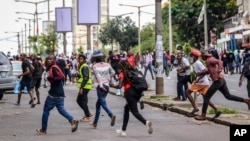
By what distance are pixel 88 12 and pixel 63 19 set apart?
11.3 metres

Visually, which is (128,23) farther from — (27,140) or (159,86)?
(27,140)

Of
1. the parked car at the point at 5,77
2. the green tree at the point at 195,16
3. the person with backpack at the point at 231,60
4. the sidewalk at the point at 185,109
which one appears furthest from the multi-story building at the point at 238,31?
the sidewalk at the point at 185,109

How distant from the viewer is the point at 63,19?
6184 cm

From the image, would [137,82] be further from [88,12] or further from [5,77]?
[88,12]

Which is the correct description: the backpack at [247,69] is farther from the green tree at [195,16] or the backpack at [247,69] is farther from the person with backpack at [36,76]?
the green tree at [195,16]

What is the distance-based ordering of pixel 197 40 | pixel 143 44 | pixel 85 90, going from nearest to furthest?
pixel 85 90, pixel 197 40, pixel 143 44

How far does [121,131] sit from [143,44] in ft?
393

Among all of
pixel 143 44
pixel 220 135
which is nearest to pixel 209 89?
pixel 220 135

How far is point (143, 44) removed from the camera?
136 metres

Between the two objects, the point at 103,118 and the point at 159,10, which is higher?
the point at 159,10

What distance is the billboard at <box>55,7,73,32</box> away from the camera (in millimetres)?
61781

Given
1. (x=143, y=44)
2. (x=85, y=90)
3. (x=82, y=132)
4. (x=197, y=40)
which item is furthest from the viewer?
(x=143, y=44)

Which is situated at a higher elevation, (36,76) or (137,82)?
A: (137,82)

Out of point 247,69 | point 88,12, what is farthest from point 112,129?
point 88,12
